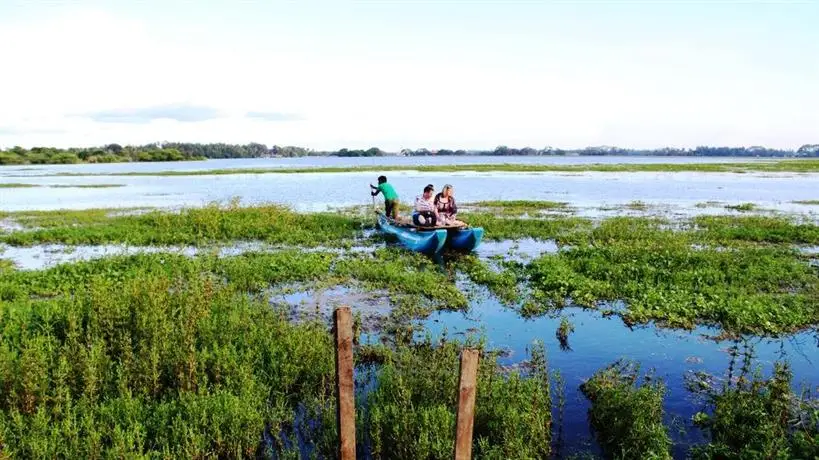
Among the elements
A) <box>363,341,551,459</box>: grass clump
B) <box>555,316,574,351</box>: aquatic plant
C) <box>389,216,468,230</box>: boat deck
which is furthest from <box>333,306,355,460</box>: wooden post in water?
<box>389,216,468,230</box>: boat deck

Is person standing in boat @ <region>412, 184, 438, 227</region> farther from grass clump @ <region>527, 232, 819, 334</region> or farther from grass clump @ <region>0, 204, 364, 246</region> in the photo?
grass clump @ <region>527, 232, 819, 334</region>

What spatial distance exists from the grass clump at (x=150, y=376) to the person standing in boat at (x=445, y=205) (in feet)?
29.0

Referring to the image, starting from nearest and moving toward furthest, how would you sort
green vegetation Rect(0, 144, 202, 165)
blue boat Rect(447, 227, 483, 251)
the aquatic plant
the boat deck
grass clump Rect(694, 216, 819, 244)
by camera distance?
the aquatic plant → blue boat Rect(447, 227, 483, 251) → the boat deck → grass clump Rect(694, 216, 819, 244) → green vegetation Rect(0, 144, 202, 165)

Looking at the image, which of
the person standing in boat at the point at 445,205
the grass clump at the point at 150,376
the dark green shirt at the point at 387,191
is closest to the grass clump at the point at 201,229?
the dark green shirt at the point at 387,191

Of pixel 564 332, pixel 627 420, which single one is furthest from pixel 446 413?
pixel 564 332

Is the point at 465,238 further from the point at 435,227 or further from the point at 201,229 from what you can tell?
the point at 201,229

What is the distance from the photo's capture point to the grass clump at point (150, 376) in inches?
221

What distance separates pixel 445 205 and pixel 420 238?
5.15ft

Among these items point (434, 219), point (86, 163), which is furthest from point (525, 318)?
point (86, 163)

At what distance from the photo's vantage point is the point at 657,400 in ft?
20.6

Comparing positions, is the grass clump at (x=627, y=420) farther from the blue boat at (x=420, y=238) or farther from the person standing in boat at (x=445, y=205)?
the person standing in boat at (x=445, y=205)

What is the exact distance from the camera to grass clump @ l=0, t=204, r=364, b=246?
61.4ft

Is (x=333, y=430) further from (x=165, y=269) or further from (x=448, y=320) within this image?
(x=165, y=269)

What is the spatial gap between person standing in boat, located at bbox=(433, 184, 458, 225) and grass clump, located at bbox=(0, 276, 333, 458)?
29.0ft
